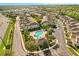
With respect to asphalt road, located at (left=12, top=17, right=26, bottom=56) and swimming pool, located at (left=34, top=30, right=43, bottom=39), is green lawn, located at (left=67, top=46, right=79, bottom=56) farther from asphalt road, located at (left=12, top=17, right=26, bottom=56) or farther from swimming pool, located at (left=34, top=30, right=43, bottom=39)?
asphalt road, located at (left=12, top=17, right=26, bottom=56)

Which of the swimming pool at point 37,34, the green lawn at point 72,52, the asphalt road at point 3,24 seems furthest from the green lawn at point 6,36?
the green lawn at point 72,52

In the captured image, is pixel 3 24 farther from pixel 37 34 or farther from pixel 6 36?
pixel 37 34

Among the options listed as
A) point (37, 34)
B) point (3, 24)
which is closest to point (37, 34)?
point (37, 34)

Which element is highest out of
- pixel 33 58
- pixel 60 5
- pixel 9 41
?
pixel 60 5

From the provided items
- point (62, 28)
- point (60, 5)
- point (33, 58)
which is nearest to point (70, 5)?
point (60, 5)

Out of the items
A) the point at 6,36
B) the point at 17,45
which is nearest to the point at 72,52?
the point at 17,45

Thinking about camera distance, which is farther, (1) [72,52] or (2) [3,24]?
(2) [3,24]

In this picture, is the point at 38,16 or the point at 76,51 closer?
the point at 76,51

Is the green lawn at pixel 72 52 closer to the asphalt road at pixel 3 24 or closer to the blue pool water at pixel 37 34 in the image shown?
the blue pool water at pixel 37 34

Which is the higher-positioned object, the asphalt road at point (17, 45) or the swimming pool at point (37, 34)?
the swimming pool at point (37, 34)

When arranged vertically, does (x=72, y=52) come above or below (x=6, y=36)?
below

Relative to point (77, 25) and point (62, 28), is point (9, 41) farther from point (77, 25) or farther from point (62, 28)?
point (77, 25)
